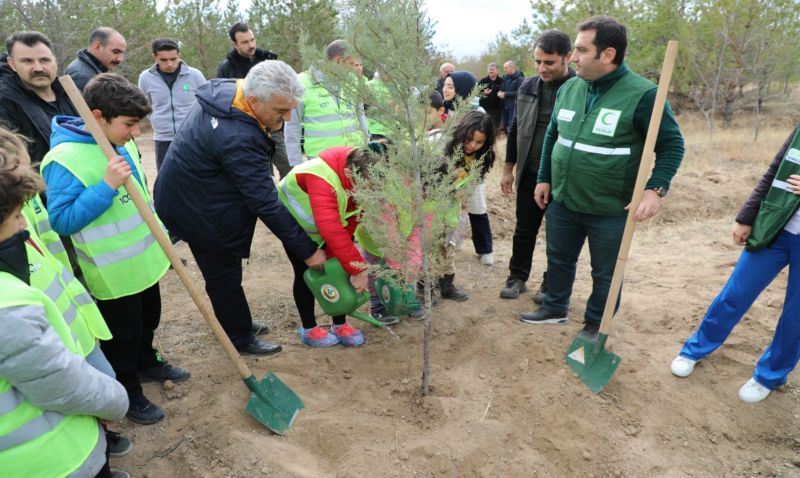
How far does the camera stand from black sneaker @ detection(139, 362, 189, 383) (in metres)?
3.04

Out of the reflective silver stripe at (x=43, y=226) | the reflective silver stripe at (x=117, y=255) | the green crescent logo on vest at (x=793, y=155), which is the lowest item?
the reflective silver stripe at (x=117, y=255)

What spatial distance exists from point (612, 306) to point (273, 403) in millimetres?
2106

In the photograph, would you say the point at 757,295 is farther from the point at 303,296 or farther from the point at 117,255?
the point at 117,255

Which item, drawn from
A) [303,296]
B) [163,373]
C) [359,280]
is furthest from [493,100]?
[163,373]

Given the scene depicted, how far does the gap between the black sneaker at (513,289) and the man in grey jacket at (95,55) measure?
3969 millimetres

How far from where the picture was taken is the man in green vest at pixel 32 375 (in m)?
1.37

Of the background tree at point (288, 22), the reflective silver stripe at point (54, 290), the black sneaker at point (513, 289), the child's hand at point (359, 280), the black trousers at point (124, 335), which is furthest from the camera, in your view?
the background tree at point (288, 22)

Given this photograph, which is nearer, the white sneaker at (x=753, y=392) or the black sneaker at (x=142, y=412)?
the black sneaker at (x=142, y=412)

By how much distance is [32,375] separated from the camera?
139 cm

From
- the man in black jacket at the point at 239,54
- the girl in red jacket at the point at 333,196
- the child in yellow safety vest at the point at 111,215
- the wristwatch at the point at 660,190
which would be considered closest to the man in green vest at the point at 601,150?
the wristwatch at the point at 660,190

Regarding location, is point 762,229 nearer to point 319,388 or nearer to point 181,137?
point 319,388

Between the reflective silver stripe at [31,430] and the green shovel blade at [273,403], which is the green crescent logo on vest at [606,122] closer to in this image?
the green shovel blade at [273,403]

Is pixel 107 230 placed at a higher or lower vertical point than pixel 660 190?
lower

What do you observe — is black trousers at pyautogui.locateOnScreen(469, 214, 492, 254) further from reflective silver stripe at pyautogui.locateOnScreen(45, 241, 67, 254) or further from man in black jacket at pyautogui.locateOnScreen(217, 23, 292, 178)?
reflective silver stripe at pyautogui.locateOnScreen(45, 241, 67, 254)
